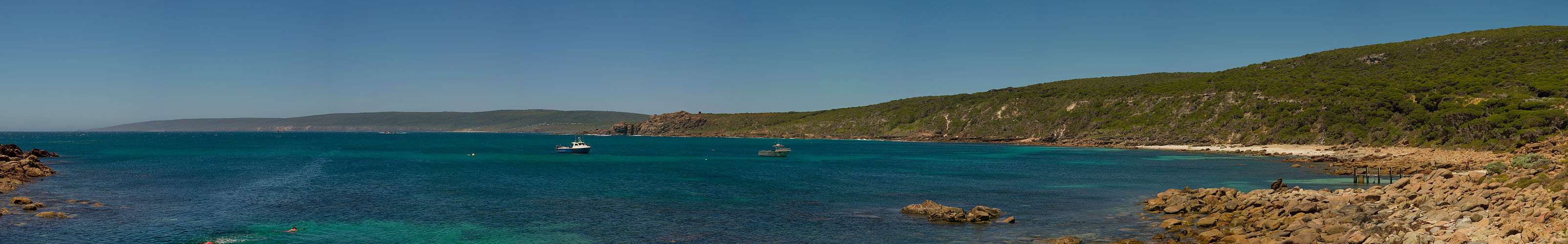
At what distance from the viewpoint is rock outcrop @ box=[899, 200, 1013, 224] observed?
37.3 m

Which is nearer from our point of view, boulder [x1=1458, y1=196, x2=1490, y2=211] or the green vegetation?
boulder [x1=1458, y1=196, x2=1490, y2=211]

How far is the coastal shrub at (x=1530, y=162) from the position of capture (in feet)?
135

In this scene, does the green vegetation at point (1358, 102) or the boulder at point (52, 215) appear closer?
the boulder at point (52, 215)

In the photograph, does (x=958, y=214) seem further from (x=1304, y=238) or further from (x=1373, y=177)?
(x=1373, y=177)

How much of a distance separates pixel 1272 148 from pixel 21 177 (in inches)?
5195

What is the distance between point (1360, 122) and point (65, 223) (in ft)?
446

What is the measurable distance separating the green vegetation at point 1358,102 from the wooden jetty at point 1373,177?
78.6 ft

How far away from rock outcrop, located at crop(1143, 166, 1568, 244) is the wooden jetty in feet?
70.7

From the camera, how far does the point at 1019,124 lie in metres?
192

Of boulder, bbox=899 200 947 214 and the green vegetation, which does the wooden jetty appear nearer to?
the green vegetation

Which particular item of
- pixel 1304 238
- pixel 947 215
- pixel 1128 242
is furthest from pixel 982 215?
A: pixel 1304 238

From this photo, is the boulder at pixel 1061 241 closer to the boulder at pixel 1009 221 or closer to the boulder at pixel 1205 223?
the boulder at pixel 1009 221

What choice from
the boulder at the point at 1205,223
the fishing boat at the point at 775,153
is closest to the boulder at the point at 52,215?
the boulder at the point at 1205,223

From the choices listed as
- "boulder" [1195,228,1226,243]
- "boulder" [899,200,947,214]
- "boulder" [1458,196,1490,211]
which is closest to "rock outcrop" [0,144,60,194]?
"boulder" [899,200,947,214]
